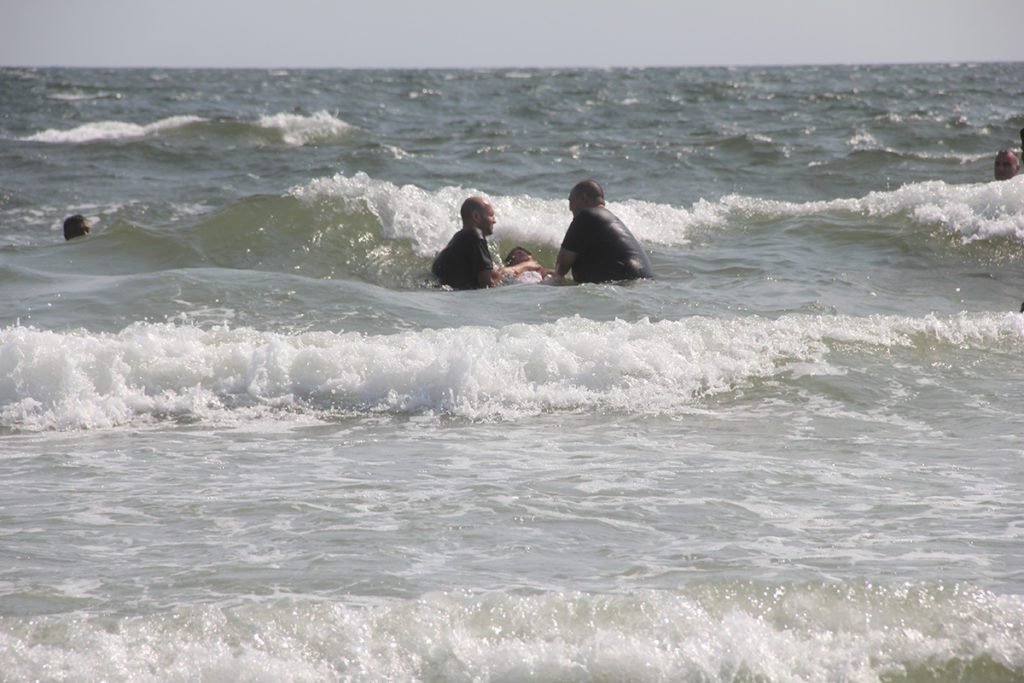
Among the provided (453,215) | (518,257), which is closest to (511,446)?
(518,257)

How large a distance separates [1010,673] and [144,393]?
512 cm

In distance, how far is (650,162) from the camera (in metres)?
20.2

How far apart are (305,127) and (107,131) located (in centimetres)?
422

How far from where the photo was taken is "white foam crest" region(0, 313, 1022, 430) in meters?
7.09

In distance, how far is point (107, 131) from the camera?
2561 cm

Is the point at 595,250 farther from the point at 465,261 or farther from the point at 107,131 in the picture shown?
the point at 107,131

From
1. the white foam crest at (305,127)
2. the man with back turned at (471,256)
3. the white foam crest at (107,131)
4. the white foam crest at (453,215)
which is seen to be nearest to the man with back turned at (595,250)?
the man with back turned at (471,256)

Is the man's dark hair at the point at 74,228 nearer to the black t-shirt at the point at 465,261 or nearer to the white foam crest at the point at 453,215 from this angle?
the white foam crest at the point at 453,215

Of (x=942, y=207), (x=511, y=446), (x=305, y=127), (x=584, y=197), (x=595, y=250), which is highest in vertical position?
(x=305, y=127)

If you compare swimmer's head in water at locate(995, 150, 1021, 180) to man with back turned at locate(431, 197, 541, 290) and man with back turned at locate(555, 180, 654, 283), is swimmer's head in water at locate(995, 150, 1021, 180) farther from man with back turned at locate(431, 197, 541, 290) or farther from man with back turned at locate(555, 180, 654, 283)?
man with back turned at locate(431, 197, 541, 290)

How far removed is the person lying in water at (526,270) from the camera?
427 inches

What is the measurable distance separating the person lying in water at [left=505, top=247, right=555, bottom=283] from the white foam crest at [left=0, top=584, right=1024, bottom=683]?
690cm

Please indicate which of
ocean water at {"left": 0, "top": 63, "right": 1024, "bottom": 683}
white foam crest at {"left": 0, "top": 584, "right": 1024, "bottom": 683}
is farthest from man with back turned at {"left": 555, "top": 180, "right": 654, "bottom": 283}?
white foam crest at {"left": 0, "top": 584, "right": 1024, "bottom": 683}

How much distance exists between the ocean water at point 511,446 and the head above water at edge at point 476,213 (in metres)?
0.77
